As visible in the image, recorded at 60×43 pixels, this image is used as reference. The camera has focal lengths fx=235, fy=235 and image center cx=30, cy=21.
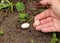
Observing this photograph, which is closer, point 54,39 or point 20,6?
point 54,39

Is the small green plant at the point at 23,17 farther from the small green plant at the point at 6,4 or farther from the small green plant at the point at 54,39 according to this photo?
the small green plant at the point at 54,39

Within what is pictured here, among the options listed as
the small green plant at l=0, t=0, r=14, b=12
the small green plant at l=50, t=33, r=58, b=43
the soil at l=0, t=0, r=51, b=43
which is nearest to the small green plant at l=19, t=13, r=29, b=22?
the soil at l=0, t=0, r=51, b=43

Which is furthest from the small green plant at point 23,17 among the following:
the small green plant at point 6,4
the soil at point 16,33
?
the small green plant at point 6,4

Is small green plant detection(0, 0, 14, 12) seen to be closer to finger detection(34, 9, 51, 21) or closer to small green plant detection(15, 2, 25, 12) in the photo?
small green plant detection(15, 2, 25, 12)

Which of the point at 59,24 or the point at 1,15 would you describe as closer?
the point at 59,24

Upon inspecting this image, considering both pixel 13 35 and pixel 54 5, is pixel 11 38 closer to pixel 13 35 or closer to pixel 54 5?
pixel 13 35

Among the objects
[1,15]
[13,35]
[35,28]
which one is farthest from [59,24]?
[1,15]

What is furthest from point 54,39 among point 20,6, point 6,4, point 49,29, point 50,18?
point 6,4

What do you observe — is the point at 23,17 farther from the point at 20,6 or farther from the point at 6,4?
the point at 6,4
